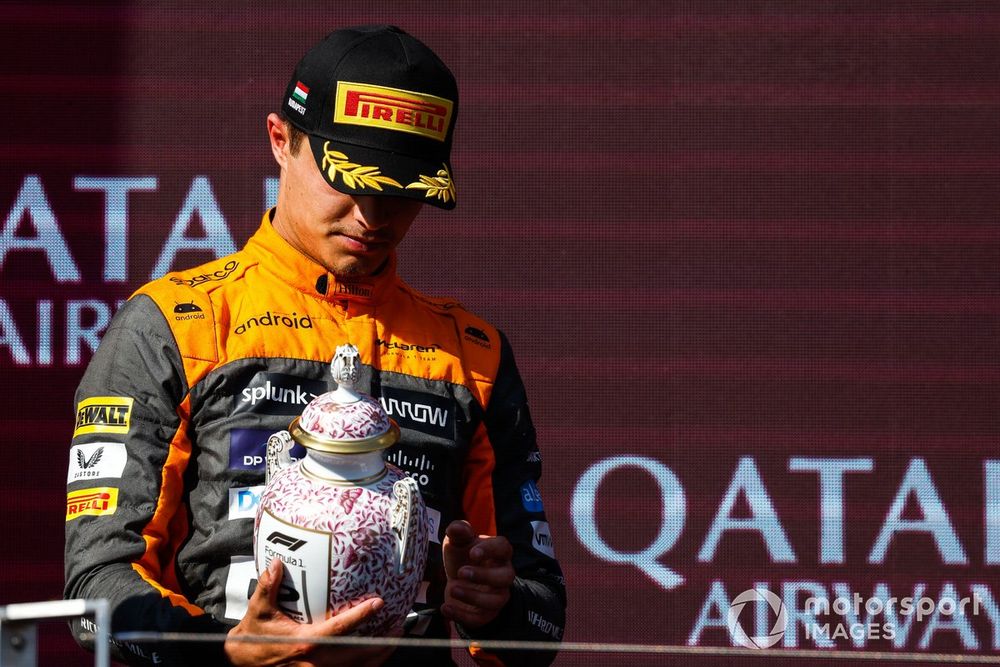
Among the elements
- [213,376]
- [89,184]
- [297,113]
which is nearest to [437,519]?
[213,376]

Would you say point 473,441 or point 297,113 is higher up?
point 297,113

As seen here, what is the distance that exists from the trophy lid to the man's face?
0.24 m

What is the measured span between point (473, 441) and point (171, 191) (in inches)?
52.6

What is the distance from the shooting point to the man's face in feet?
6.42

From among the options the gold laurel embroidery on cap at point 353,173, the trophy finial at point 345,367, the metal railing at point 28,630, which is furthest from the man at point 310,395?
the metal railing at point 28,630

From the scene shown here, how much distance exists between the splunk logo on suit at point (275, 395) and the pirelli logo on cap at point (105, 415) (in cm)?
12

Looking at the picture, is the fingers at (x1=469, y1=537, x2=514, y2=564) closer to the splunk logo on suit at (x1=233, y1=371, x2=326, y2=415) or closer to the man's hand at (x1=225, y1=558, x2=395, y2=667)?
the man's hand at (x1=225, y1=558, x2=395, y2=667)

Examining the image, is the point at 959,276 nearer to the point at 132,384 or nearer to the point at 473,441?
the point at 473,441

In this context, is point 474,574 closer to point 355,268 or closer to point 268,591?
point 268,591

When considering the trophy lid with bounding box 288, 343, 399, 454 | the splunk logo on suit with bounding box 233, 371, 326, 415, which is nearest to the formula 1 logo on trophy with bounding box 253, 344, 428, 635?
the trophy lid with bounding box 288, 343, 399, 454

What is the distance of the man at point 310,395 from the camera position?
1843mm

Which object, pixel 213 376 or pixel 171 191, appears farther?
pixel 171 191

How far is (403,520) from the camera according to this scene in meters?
1.71

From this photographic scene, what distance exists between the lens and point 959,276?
3221mm
